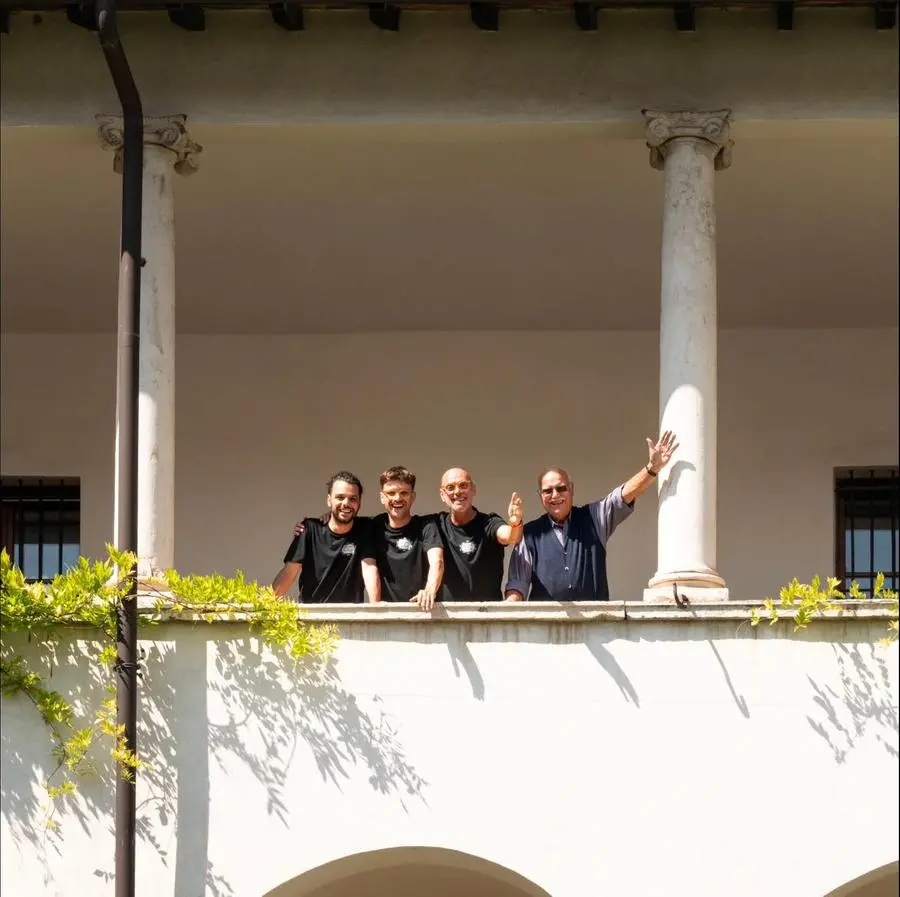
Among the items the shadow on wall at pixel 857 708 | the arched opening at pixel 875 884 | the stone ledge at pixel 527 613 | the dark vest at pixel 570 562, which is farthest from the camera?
the dark vest at pixel 570 562

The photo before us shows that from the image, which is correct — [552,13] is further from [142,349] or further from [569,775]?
[569,775]

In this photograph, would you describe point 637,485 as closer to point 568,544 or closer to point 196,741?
point 568,544

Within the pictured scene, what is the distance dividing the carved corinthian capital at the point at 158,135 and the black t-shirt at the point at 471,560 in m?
2.42

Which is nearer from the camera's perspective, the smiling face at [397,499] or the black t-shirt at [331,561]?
the smiling face at [397,499]

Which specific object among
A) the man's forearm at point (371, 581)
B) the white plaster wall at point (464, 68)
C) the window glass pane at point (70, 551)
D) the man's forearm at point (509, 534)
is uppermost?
the white plaster wall at point (464, 68)

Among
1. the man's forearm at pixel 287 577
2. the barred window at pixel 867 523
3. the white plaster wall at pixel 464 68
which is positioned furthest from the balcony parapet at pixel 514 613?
the barred window at pixel 867 523

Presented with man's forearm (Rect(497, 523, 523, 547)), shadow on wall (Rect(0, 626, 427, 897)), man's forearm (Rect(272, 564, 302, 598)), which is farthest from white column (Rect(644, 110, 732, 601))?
man's forearm (Rect(272, 564, 302, 598))

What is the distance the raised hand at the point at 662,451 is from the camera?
12.2 metres

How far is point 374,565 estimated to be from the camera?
40.8 feet

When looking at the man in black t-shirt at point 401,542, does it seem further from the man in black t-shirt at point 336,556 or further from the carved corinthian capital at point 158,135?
the carved corinthian capital at point 158,135

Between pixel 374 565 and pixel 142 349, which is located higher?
pixel 142 349

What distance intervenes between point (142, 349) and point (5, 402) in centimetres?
426

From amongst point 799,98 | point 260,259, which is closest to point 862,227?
point 799,98

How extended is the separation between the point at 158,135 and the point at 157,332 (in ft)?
3.52
